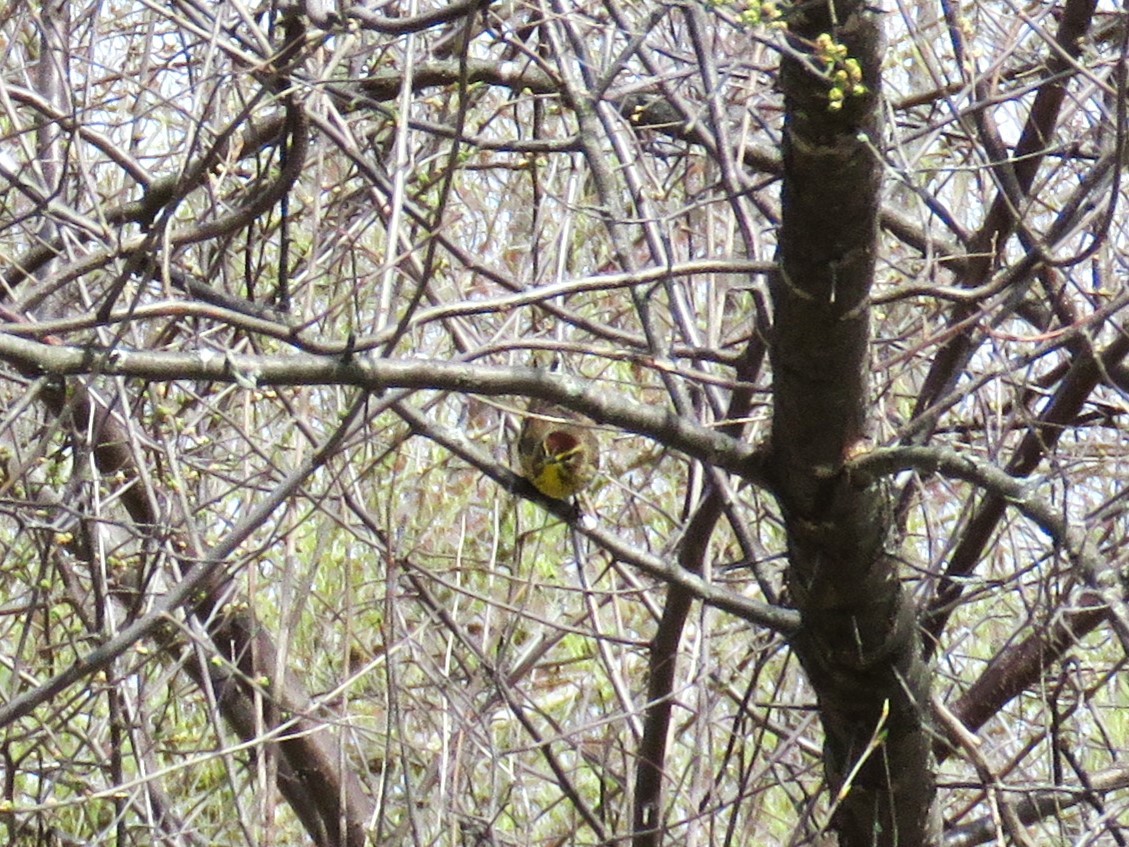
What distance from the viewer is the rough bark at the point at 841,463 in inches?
92.9

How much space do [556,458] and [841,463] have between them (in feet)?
3.89

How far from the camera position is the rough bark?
236 cm

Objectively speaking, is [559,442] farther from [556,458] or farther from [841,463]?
[841,463]

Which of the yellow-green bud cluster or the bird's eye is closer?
the yellow-green bud cluster

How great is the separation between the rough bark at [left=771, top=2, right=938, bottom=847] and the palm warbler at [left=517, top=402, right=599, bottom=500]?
91 centimetres

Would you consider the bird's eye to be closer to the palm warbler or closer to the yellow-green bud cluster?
the palm warbler

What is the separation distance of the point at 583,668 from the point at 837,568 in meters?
2.77

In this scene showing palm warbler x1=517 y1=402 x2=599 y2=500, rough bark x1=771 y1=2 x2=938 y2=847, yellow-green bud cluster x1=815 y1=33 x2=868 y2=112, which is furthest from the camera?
palm warbler x1=517 y1=402 x2=599 y2=500

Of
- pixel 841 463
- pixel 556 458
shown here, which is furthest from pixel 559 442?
pixel 841 463

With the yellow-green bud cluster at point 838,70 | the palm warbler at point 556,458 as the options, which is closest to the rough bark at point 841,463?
the yellow-green bud cluster at point 838,70

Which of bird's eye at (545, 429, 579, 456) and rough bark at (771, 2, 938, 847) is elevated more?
bird's eye at (545, 429, 579, 456)

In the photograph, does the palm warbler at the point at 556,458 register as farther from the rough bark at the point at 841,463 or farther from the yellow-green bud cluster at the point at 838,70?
the yellow-green bud cluster at the point at 838,70

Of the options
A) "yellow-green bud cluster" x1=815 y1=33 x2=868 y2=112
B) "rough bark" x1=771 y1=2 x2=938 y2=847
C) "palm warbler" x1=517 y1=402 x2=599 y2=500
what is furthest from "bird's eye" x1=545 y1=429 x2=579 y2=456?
"yellow-green bud cluster" x1=815 y1=33 x2=868 y2=112

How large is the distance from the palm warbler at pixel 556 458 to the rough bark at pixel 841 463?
0.91 metres
